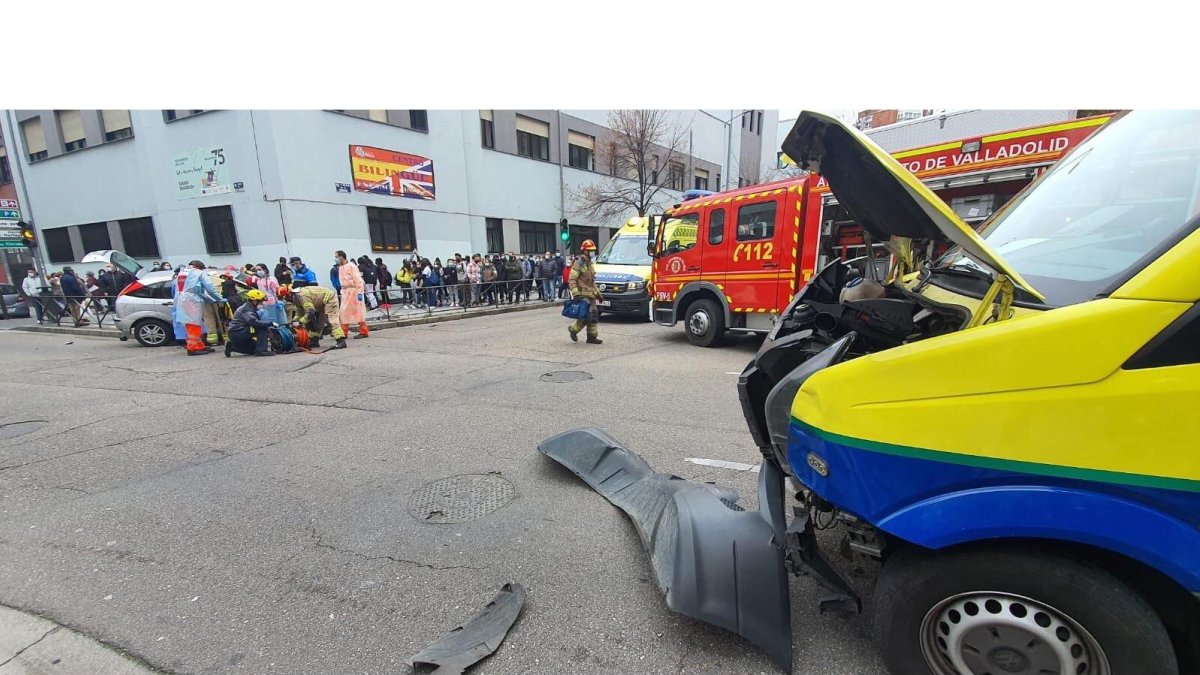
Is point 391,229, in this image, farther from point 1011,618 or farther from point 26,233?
point 1011,618

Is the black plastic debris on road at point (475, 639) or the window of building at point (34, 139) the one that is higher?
the window of building at point (34, 139)

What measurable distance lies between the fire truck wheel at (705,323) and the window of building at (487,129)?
15.5 m

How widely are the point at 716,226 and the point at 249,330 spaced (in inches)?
356

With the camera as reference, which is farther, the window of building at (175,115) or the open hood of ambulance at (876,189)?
the window of building at (175,115)

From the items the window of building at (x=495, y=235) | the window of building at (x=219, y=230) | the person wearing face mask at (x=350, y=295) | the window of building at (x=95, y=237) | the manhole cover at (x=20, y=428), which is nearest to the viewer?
the manhole cover at (x=20, y=428)

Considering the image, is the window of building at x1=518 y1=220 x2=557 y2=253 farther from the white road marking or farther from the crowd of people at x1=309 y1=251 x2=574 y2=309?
the white road marking

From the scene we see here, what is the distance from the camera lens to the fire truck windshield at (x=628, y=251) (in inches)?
512

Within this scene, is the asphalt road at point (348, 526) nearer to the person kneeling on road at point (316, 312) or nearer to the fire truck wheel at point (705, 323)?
the fire truck wheel at point (705, 323)

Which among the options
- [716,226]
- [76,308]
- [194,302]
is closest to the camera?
[716,226]

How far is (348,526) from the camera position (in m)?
3.17

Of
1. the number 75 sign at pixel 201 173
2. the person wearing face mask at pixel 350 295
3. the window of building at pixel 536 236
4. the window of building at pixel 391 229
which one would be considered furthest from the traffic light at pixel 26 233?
the window of building at pixel 536 236

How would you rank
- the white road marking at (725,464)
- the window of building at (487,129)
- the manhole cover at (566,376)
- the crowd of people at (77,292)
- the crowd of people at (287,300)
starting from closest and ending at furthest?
1. the white road marking at (725,464)
2. the manhole cover at (566,376)
3. the crowd of people at (287,300)
4. the crowd of people at (77,292)
5. the window of building at (487,129)

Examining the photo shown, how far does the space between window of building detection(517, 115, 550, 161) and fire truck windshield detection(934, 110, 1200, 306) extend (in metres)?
22.1

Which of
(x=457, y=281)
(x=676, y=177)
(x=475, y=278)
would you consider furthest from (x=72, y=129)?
(x=676, y=177)
